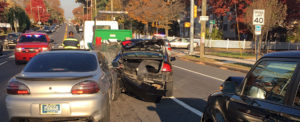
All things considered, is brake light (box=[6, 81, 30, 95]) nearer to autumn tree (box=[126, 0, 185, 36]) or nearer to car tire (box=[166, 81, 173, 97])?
car tire (box=[166, 81, 173, 97])

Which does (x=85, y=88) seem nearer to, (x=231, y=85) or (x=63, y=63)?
(x=63, y=63)

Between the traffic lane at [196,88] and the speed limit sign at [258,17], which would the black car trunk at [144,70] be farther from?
the speed limit sign at [258,17]

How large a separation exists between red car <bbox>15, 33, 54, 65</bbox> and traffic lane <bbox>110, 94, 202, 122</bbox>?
984cm

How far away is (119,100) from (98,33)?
978cm

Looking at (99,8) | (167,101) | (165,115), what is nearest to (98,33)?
(167,101)

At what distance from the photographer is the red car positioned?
16.8 m

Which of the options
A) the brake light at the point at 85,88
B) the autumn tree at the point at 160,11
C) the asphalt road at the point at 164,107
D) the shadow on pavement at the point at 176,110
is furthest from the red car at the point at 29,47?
the autumn tree at the point at 160,11

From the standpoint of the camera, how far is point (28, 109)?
4.95m

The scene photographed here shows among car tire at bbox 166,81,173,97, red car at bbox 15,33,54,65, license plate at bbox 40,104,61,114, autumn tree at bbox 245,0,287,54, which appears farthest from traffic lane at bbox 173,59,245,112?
autumn tree at bbox 245,0,287,54

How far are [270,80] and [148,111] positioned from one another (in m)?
4.44

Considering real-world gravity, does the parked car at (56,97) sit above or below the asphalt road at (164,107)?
above

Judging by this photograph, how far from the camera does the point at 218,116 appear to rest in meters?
4.10

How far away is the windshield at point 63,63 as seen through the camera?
577cm

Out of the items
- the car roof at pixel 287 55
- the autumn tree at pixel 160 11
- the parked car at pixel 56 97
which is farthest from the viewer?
the autumn tree at pixel 160 11
